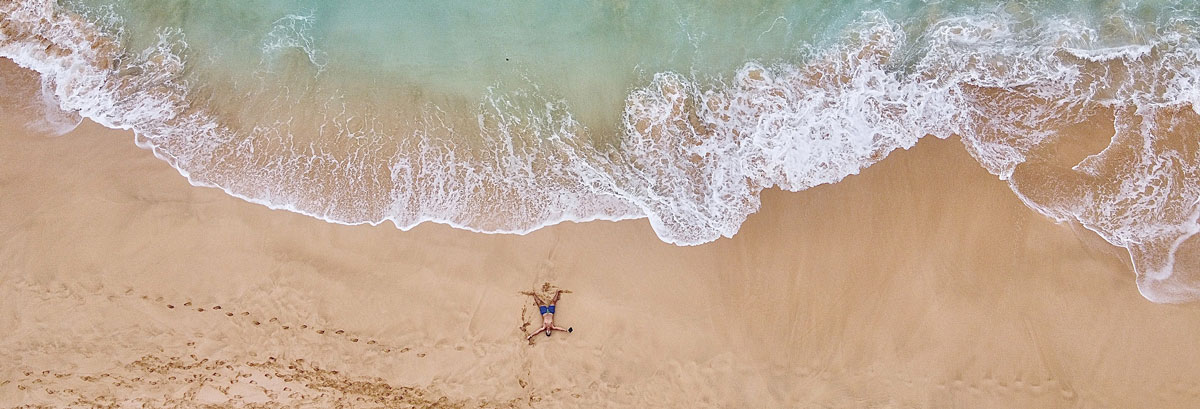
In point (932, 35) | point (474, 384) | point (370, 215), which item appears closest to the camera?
point (474, 384)

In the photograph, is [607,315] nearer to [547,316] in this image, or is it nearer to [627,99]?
[547,316]

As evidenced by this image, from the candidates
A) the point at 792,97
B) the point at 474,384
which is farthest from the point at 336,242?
the point at 792,97

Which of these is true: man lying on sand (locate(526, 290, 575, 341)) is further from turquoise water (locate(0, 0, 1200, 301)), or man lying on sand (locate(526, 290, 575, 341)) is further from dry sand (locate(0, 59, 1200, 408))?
turquoise water (locate(0, 0, 1200, 301))

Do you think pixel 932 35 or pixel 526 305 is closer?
pixel 526 305

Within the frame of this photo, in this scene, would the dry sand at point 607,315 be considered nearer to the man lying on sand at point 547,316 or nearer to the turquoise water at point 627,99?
the man lying on sand at point 547,316

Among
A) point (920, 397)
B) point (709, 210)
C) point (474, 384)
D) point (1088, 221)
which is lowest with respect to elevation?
point (474, 384)

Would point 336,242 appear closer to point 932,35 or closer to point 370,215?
point 370,215
